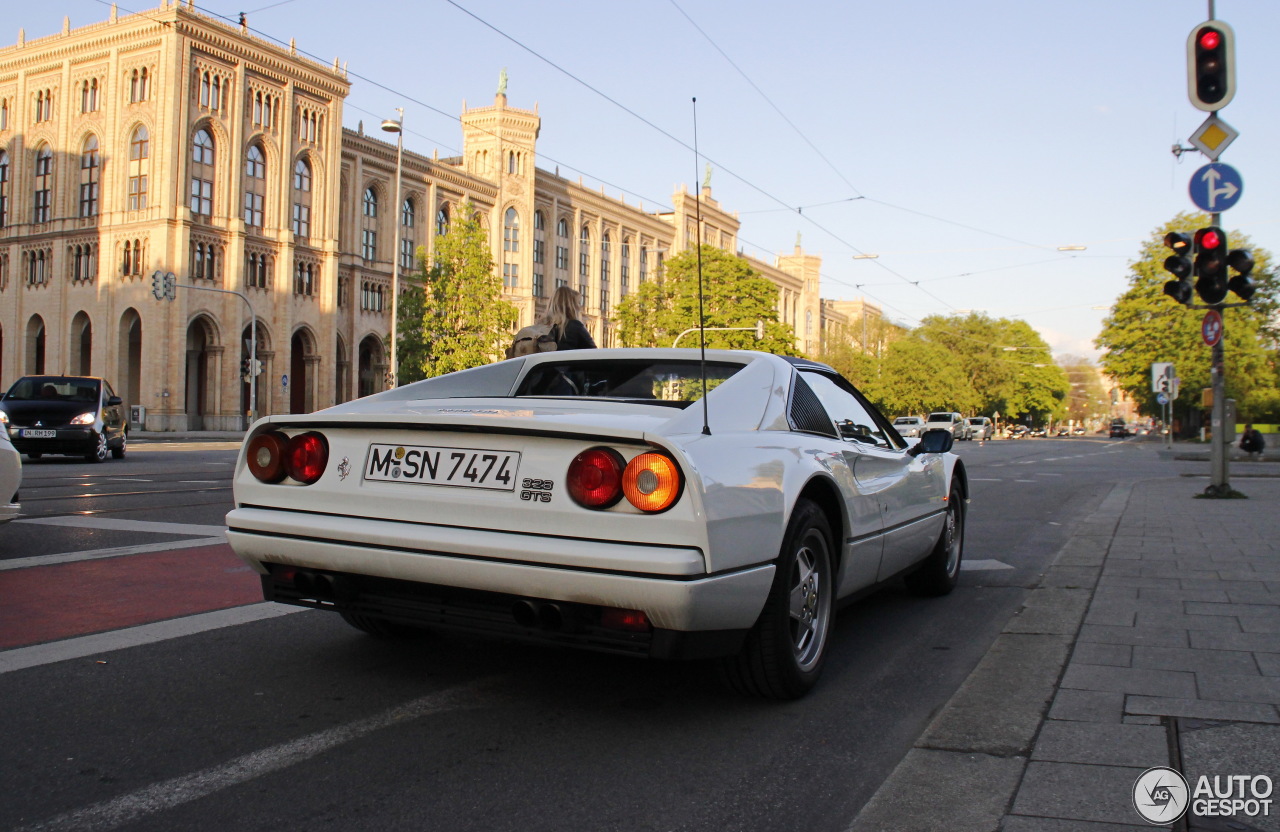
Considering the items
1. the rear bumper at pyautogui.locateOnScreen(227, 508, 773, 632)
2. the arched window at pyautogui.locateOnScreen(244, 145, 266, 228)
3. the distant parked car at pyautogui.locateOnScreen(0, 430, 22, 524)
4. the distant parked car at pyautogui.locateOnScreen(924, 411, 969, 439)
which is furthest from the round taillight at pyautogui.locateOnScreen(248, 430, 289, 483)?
the distant parked car at pyautogui.locateOnScreen(924, 411, 969, 439)

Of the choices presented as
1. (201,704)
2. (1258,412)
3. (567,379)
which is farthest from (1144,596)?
(1258,412)

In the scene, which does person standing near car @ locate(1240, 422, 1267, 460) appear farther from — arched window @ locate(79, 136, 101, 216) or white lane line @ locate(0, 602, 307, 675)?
arched window @ locate(79, 136, 101, 216)

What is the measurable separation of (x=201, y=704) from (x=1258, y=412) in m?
52.8

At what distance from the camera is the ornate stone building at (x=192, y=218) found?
48.2 m

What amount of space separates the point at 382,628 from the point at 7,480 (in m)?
3.54

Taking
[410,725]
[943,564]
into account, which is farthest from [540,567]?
[943,564]

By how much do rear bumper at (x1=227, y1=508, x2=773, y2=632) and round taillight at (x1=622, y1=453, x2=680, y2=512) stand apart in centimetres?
13

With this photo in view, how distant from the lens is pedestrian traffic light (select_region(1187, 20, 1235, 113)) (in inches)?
427

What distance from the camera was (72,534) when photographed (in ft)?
25.0

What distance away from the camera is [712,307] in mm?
58719

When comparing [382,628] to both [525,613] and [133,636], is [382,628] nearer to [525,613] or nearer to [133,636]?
[133,636]

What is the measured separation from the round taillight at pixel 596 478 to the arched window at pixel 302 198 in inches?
2138

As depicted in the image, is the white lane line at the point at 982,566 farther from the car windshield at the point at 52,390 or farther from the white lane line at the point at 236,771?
the car windshield at the point at 52,390

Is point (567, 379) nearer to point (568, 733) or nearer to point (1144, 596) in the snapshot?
point (568, 733)
